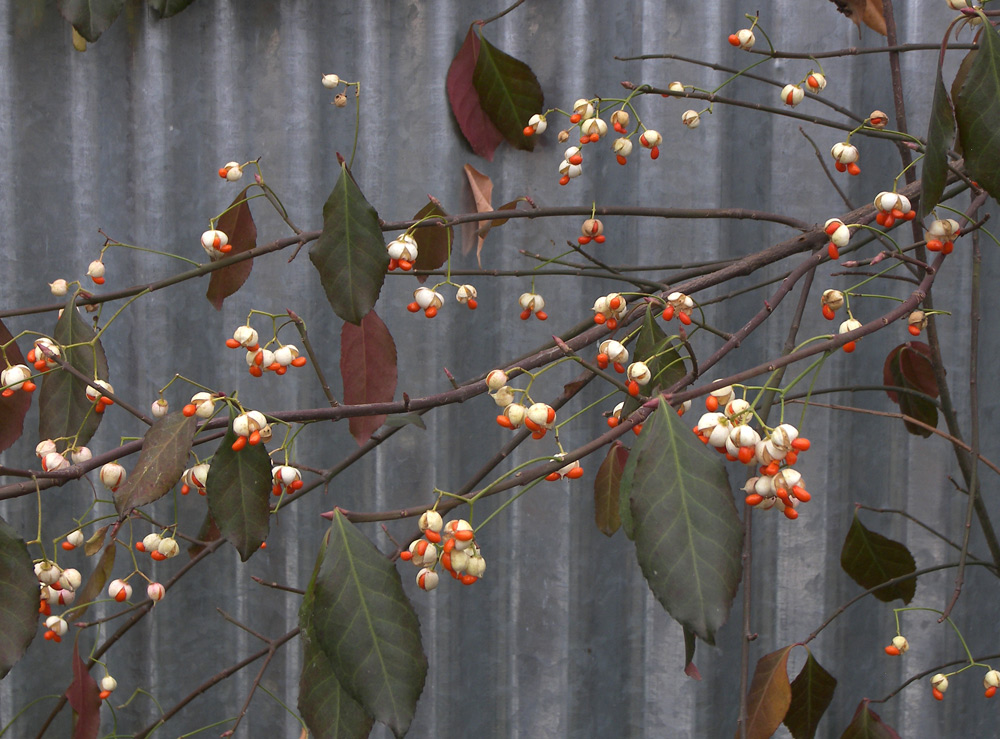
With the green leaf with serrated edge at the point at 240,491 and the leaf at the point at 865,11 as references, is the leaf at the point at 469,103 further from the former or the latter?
the green leaf with serrated edge at the point at 240,491

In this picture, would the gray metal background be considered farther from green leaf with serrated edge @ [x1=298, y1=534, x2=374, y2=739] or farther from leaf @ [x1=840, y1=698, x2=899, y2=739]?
green leaf with serrated edge @ [x1=298, y1=534, x2=374, y2=739]

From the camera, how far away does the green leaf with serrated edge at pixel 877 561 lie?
114 centimetres

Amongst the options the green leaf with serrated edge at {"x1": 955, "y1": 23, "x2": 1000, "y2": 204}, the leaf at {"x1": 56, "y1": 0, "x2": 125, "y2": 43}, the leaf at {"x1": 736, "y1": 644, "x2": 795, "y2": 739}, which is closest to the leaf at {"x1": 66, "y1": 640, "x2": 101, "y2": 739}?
the leaf at {"x1": 736, "y1": 644, "x2": 795, "y2": 739}

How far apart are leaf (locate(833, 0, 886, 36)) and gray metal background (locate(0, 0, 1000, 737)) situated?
16 cm

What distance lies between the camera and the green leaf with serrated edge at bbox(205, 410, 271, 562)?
0.75 metres

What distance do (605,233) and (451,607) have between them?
0.73 m

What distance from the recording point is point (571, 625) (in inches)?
57.1

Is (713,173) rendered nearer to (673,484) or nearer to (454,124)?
(454,124)

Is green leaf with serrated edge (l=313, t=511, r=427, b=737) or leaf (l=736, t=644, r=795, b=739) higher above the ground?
green leaf with serrated edge (l=313, t=511, r=427, b=737)

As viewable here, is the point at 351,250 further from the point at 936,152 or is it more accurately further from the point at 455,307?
the point at 455,307

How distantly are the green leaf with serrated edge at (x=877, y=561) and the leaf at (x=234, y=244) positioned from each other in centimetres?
93

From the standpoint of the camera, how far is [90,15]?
51.1 inches

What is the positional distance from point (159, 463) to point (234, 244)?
1.54 ft

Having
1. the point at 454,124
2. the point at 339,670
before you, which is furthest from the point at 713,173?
the point at 339,670
